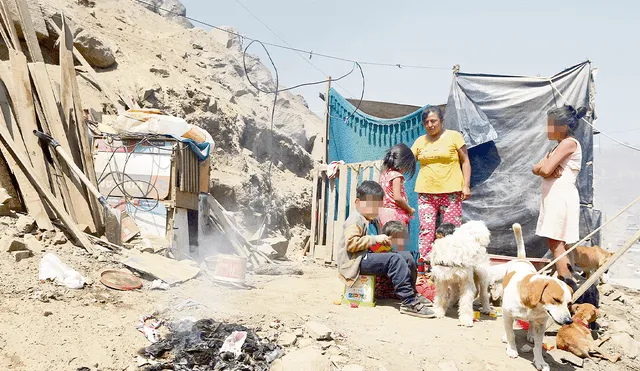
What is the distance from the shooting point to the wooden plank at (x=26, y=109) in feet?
14.5

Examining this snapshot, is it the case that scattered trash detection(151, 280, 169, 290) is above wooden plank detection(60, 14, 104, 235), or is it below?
below

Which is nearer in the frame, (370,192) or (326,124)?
(370,192)

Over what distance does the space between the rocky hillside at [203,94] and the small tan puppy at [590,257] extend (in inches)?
233

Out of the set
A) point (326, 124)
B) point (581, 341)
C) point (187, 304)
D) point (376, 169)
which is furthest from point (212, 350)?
point (326, 124)

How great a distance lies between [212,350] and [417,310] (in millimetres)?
2026

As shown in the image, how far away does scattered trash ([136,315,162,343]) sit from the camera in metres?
2.81

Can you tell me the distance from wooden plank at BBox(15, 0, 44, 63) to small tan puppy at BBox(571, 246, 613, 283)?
657cm

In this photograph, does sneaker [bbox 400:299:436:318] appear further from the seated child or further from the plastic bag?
the plastic bag

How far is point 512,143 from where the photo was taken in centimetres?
606

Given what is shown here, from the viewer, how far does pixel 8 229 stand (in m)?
3.80

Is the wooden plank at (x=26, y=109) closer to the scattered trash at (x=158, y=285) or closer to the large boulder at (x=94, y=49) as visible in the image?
the scattered trash at (x=158, y=285)

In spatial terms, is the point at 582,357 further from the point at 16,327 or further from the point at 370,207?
the point at 16,327

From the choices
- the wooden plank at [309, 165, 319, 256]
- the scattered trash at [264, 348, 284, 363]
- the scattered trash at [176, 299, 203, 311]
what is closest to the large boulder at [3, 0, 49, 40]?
the wooden plank at [309, 165, 319, 256]

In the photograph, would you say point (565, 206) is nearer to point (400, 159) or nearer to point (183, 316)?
point (400, 159)
